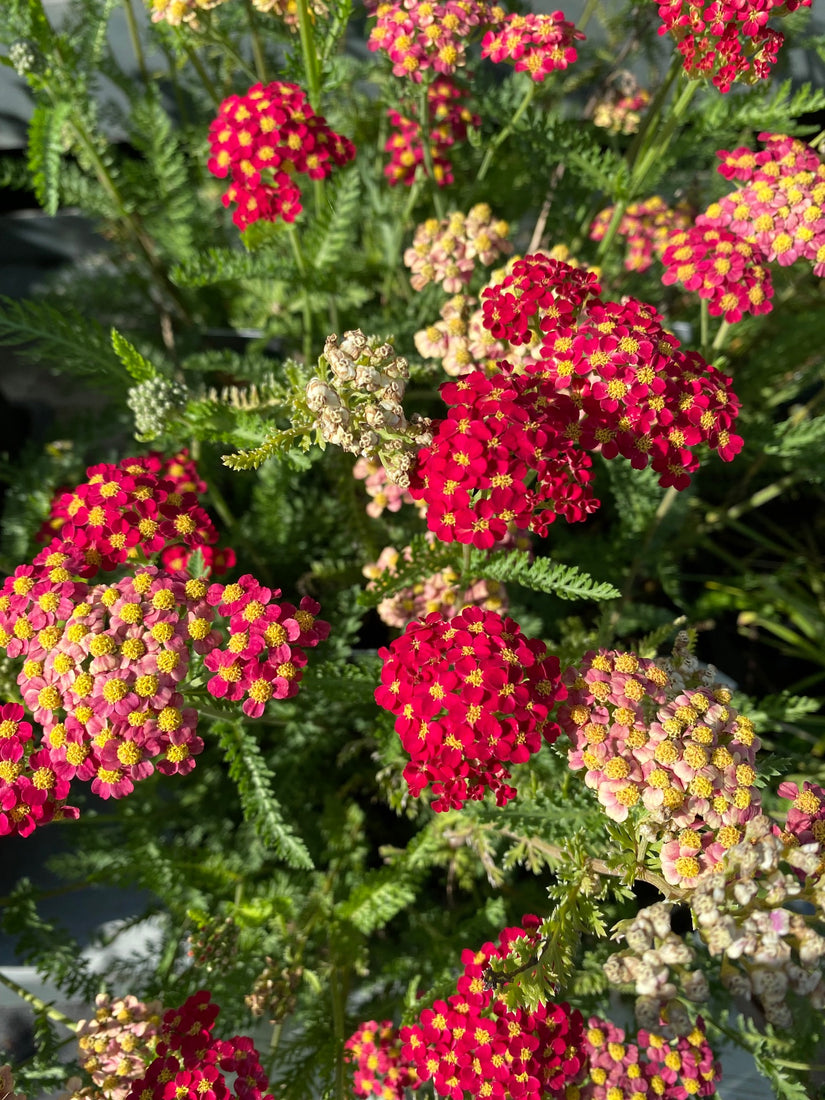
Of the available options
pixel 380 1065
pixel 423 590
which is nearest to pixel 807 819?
pixel 423 590

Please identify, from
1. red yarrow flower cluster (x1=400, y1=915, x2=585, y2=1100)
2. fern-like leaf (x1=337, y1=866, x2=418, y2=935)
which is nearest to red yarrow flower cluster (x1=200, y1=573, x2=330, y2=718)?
red yarrow flower cluster (x1=400, y1=915, x2=585, y2=1100)

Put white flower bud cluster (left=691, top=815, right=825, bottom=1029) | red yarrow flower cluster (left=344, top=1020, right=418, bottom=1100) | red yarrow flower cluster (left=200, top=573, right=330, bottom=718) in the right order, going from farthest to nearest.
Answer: red yarrow flower cluster (left=344, top=1020, right=418, bottom=1100) → red yarrow flower cluster (left=200, top=573, right=330, bottom=718) → white flower bud cluster (left=691, top=815, right=825, bottom=1029)

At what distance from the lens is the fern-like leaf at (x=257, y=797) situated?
141cm

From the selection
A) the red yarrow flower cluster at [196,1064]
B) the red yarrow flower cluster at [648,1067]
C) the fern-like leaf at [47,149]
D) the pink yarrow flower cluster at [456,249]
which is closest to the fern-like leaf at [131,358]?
the fern-like leaf at [47,149]

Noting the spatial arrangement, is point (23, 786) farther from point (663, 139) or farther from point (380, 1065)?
point (663, 139)

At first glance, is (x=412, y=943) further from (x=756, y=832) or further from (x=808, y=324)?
(x=808, y=324)

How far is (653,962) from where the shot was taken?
111 cm

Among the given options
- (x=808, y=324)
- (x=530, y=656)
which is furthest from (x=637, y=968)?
(x=808, y=324)

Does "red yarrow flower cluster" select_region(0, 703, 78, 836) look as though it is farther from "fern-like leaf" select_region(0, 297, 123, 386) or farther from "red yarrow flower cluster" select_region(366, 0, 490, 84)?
"red yarrow flower cluster" select_region(366, 0, 490, 84)

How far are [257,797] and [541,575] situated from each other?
715 mm

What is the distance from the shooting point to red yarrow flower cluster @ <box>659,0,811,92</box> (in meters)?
1.51

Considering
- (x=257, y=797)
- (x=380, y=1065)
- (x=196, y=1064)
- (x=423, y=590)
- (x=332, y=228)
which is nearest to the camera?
(x=196, y=1064)

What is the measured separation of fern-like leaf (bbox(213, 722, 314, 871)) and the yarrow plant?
0.4 inches

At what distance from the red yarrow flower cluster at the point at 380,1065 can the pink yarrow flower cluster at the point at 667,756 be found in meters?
0.79
